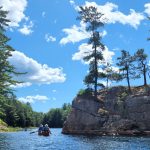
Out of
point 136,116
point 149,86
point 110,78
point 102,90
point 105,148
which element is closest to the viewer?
point 105,148

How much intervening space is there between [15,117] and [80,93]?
105 metres

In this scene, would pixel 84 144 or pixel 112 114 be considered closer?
pixel 84 144

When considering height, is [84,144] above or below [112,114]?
below

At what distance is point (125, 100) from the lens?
263ft

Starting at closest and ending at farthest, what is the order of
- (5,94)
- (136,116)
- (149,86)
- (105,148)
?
1. (5,94)
2. (105,148)
3. (136,116)
4. (149,86)

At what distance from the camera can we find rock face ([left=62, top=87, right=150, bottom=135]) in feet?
247

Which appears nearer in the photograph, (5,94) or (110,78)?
(5,94)

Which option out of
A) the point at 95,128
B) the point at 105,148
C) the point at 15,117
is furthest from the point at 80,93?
the point at 15,117

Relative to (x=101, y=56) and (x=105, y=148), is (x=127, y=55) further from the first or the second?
(x=105, y=148)

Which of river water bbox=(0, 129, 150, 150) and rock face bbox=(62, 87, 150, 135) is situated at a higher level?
rock face bbox=(62, 87, 150, 135)

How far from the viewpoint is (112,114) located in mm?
80188

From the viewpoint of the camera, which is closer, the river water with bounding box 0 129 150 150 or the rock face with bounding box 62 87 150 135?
the river water with bounding box 0 129 150 150

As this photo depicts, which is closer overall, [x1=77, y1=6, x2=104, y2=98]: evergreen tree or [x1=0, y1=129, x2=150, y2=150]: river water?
[x1=0, y1=129, x2=150, y2=150]: river water

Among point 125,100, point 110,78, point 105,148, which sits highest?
point 110,78
